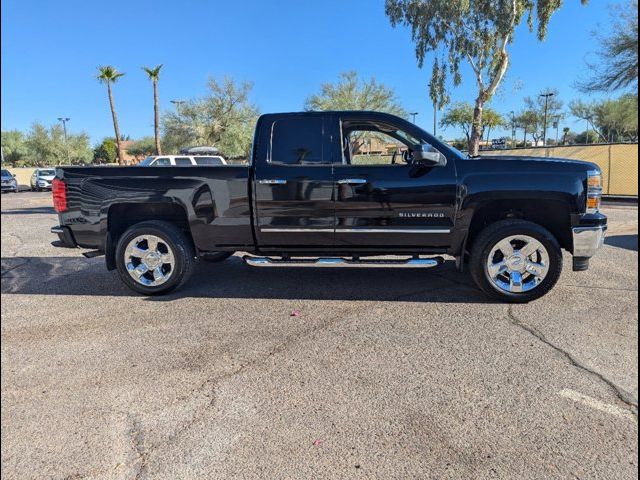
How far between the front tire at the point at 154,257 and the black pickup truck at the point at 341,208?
12mm

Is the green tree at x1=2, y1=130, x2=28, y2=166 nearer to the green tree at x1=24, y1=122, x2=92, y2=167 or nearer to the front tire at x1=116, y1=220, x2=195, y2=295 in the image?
the green tree at x1=24, y1=122, x2=92, y2=167

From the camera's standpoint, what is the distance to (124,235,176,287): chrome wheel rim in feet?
16.0

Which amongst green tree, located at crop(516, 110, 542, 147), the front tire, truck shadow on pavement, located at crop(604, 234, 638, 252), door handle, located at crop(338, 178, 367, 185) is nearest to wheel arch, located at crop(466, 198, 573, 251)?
door handle, located at crop(338, 178, 367, 185)

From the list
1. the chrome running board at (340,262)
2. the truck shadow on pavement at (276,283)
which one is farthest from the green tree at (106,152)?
the chrome running board at (340,262)

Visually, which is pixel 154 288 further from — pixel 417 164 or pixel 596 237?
pixel 596 237

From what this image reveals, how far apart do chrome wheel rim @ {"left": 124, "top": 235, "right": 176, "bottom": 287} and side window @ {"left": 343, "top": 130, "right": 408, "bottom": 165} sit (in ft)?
7.54

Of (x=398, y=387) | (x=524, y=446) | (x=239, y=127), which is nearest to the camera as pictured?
(x=524, y=446)

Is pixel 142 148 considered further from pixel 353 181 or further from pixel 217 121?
pixel 353 181

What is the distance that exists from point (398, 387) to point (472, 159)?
271 cm

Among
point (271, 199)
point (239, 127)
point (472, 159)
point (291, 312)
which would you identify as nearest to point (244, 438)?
point (291, 312)

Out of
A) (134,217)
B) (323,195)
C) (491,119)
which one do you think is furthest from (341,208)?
(491,119)

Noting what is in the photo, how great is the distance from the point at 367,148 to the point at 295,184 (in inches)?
46.0

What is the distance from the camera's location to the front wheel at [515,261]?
4469mm

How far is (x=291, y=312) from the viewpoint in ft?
14.2
